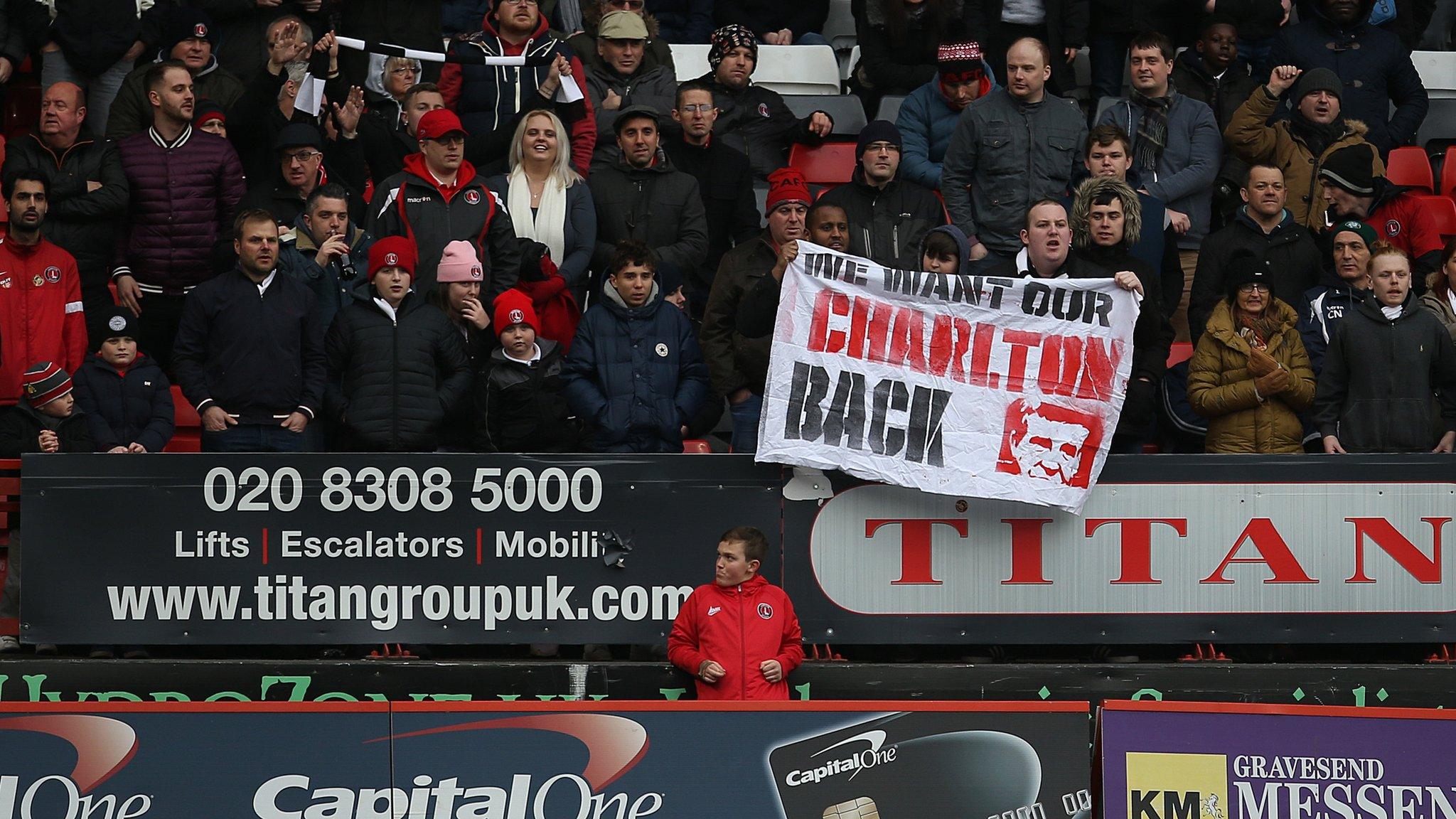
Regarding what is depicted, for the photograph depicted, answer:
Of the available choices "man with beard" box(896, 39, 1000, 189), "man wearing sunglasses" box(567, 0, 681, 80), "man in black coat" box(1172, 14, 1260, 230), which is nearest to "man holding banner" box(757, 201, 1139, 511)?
"man with beard" box(896, 39, 1000, 189)

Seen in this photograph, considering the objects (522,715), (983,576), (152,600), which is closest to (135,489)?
(152,600)

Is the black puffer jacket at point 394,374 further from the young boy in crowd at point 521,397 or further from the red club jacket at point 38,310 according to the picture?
the red club jacket at point 38,310

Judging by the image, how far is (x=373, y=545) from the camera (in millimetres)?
8336

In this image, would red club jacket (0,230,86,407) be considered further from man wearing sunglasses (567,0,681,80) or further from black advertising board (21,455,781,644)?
man wearing sunglasses (567,0,681,80)

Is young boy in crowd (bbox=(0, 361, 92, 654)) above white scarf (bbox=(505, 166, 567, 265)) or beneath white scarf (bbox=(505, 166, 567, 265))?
beneath

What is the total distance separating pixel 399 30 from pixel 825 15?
3498 millimetres

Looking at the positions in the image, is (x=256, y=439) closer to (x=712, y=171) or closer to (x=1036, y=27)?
(x=712, y=171)

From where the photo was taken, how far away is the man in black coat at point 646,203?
1041cm

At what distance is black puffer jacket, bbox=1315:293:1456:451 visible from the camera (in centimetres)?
866

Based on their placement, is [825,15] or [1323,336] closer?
[1323,336]

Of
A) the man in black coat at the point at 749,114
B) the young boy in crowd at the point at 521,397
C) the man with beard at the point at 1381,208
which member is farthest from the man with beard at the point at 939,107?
the young boy in crowd at the point at 521,397

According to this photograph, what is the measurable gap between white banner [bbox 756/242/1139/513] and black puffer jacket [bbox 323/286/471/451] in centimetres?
155

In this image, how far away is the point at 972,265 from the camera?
1009cm

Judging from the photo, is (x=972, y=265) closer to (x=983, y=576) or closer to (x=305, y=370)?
(x=983, y=576)
